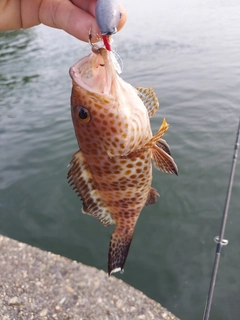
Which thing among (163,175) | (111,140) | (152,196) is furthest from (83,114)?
(163,175)

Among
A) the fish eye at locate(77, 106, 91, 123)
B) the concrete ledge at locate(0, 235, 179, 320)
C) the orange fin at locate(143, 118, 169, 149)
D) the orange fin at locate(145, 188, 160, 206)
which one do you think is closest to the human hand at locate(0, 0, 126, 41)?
the fish eye at locate(77, 106, 91, 123)

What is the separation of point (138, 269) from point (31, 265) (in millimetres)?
1799

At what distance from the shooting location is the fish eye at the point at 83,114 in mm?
2235

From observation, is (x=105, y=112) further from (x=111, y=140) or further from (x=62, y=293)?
(x=62, y=293)

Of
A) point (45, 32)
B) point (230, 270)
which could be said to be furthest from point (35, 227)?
point (45, 32)

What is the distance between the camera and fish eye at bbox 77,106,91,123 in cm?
224

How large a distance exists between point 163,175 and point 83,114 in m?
5.68

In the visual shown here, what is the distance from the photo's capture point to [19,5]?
2943 millimetres

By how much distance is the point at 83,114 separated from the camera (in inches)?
88.6

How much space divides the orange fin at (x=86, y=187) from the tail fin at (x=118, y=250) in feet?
0.58

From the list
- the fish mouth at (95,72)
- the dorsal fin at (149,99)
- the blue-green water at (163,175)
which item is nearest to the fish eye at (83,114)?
the fish mouth at (95,72)

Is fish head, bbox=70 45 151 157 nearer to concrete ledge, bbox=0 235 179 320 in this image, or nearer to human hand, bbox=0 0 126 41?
human hand, bbox=0 0 126 41

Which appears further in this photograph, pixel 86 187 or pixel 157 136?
pixel 86 187

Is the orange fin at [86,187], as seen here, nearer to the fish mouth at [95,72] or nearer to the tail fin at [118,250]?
the tail fin at [118,250]
